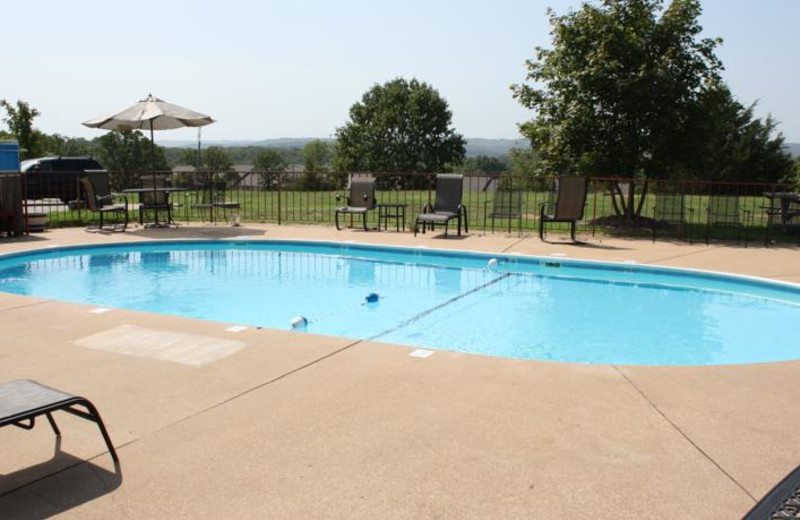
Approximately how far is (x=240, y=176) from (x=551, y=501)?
14.5 meters

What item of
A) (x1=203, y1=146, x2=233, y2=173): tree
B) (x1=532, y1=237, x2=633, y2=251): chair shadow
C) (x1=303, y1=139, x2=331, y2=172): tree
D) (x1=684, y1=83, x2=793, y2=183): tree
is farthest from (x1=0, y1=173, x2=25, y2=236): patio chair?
(x1=303, y1=139, x2=331, y2=172): tree

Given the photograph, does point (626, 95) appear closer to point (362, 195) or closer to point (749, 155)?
point (362, 195)

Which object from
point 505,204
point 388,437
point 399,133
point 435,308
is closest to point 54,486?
point 388,437

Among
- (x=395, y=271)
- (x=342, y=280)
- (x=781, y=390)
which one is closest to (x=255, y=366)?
(x=781, y=390)

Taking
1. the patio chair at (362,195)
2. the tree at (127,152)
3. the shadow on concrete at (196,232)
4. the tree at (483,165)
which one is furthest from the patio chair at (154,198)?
the tree at (483,165)

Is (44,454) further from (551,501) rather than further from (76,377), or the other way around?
(551,501)

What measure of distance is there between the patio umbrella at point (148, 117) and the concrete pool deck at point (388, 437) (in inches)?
332

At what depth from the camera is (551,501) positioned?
270 cm

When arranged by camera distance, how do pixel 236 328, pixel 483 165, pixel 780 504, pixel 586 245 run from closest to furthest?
pixel 780 504 → pixel 236 328 → pixel 586 245 → pixel 483 165

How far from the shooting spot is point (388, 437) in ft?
10.9

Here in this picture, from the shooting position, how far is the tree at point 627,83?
1301cm

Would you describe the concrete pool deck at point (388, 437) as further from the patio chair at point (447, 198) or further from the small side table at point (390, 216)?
the small side table at point (390, 216)

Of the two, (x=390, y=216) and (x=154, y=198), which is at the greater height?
(x=154, y=198)

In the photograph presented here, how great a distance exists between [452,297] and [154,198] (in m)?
8.23
